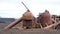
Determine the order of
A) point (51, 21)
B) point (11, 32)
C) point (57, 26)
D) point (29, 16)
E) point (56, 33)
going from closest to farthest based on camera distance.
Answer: point (11, 32) → point (56, 33) → point (29, 16) → point (57, 26) → point (51, 21)

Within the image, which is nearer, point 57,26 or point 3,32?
point 3,32

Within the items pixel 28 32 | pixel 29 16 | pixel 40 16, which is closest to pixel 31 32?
pixel 28 32

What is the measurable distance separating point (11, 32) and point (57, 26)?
5.57 meters

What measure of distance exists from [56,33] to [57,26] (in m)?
4.13

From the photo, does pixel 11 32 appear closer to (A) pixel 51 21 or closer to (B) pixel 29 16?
(B) pixel 29 16

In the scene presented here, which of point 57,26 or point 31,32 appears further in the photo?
point 57,26

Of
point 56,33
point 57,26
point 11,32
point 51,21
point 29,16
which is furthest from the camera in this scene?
point 51,21

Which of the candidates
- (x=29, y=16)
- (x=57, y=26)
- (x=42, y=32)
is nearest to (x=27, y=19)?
(x=29, y=16)

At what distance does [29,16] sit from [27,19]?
199 millimetres

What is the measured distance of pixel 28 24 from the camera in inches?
523

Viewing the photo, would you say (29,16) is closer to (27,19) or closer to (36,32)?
(27,19)

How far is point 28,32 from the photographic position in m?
10.7

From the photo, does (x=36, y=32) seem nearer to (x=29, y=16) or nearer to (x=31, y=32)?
(x=31, y=32)

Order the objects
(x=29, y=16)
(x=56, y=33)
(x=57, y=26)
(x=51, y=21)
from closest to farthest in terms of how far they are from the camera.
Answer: (x=56, y=33) < (x=29, y=16) < (x=57, y=26) < (x=51, y=21)
